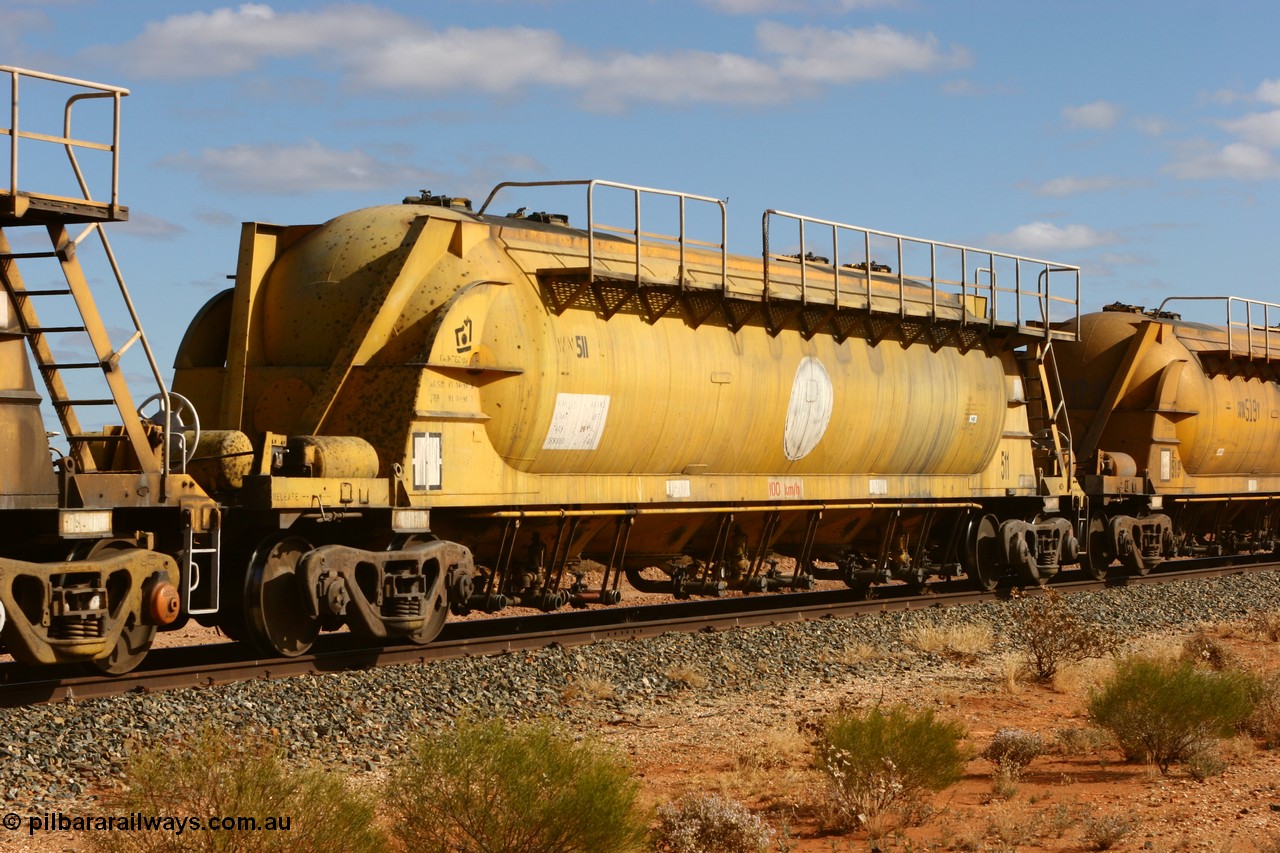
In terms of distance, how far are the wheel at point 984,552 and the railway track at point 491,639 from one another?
32cm

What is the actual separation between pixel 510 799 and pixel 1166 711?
5130mm

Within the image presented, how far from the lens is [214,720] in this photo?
413 inches

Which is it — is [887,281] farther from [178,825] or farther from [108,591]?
[178,825]

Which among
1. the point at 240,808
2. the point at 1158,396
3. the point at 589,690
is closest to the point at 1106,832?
the point at 240,808

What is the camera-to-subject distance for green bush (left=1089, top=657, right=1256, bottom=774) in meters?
10.1

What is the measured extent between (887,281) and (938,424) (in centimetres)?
207

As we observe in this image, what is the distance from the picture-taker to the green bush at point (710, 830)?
780 cm

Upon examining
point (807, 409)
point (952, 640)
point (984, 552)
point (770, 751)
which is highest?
point (807, 409)

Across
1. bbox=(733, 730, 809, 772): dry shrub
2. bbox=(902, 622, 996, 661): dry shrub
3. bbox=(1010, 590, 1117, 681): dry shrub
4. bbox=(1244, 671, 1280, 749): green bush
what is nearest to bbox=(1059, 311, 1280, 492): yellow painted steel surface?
bbox=(902, 622, 996, 661): dry shrub

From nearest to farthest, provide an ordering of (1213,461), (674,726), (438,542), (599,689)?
(674,726) < (599,689) < (438,542) < (1213,461)

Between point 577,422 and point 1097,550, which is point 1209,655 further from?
point 1097,550

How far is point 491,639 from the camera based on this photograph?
47.6 feet

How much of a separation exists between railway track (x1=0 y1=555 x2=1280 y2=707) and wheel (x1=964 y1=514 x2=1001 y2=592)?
0.32 m

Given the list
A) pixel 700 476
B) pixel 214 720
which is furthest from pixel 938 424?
pixel 214 720
